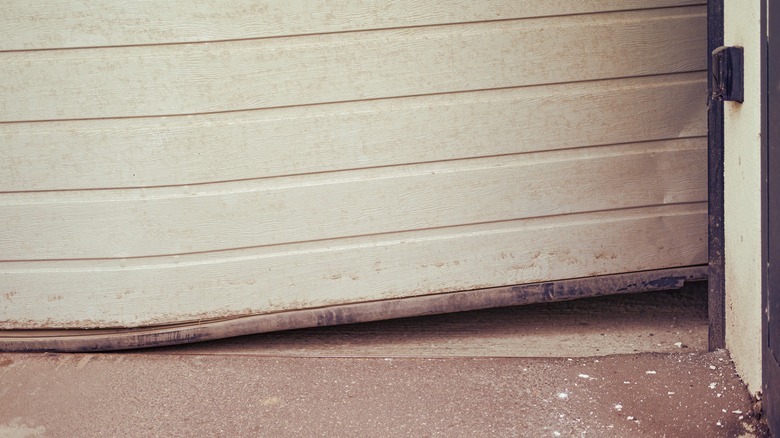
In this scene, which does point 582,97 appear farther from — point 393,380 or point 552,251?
point 393,380

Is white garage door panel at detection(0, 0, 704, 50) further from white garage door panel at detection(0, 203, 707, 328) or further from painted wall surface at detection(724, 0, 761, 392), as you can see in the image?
painted wall surface at detection(724, 0, 761, 392)

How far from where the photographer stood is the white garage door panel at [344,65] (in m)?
3.19

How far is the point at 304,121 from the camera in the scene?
3291 millimetres

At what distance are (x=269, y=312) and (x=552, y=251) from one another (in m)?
1.20

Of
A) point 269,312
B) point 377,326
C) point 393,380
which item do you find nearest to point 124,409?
point 269,312

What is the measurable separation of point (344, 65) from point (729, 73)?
1.39 meters

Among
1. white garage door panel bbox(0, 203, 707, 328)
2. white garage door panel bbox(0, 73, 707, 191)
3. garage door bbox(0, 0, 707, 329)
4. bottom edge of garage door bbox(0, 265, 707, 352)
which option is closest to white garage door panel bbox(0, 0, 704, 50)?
garage door bbox(0, 0, 707, 329)

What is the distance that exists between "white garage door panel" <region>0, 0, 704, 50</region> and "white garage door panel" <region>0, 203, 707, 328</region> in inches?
33.5

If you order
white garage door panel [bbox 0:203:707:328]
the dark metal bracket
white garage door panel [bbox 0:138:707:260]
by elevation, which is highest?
the dark metal bracket

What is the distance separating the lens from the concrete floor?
279cm

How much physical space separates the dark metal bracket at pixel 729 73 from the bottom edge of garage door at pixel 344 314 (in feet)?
3.59
